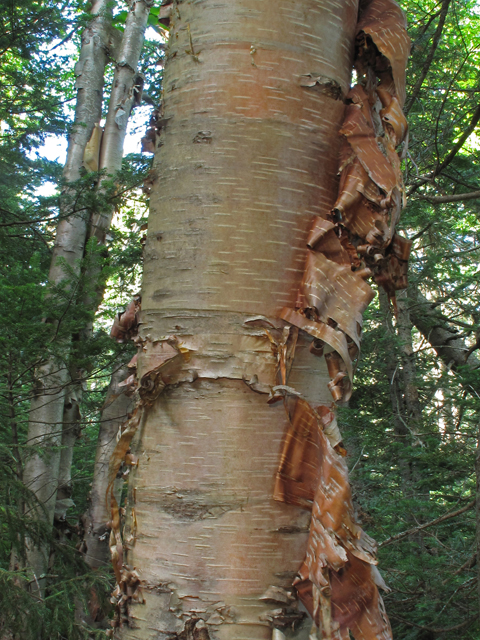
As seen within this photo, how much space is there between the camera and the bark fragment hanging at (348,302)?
977 millimetres

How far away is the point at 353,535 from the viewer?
3.27 ft

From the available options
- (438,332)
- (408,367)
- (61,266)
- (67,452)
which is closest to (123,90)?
(61,266)

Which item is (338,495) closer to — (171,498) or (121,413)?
(171,498)

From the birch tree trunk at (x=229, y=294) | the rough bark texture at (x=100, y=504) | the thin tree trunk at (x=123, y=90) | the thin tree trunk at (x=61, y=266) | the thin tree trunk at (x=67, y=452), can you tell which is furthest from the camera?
the thin tree trunk at (x=123, y=90)

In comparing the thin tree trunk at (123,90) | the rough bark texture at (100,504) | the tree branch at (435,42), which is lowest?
the rough bark texture at (100,504)

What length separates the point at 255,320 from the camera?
1.05 meters

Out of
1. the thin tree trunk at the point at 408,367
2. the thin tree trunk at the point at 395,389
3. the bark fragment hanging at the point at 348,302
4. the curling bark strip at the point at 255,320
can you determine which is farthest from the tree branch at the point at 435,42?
the thin tree trunk at the point at 408,367

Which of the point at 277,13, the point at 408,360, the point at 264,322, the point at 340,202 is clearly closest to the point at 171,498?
the point at 264,322

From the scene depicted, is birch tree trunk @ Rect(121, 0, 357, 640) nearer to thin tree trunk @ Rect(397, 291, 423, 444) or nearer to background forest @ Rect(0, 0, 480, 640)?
background forest @ Rect(0, 0, 480, 640)

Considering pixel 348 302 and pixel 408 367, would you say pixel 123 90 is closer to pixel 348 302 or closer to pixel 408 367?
pixel 408 367

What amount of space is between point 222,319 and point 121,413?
429cm

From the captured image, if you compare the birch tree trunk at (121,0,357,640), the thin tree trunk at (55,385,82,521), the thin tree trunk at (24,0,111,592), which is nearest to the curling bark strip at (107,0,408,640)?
the birch tree trunk at (121,0,357,640)

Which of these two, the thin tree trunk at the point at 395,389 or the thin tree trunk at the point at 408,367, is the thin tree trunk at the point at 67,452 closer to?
the thin tree trunk at the point at 395,389

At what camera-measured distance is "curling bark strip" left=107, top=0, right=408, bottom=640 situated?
97 cm
